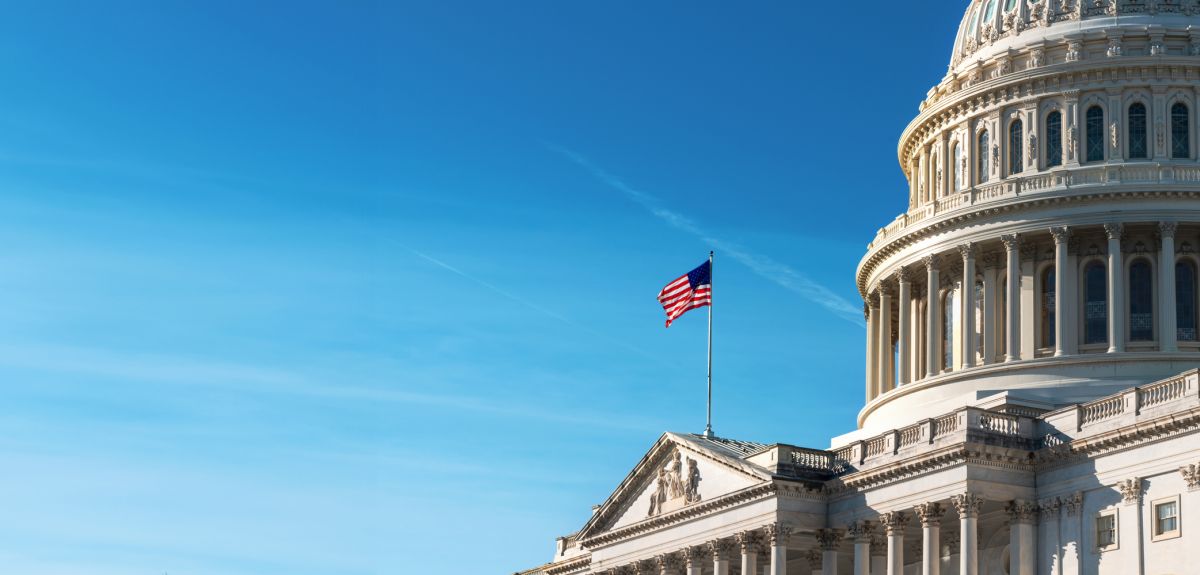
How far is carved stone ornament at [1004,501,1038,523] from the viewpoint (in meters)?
58.1

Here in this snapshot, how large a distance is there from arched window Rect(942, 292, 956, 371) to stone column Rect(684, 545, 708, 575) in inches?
571

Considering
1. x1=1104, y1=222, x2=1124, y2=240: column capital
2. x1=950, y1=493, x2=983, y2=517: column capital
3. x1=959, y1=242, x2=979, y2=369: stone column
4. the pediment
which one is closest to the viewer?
x1=950, y1=493, x2=983, y2=517: column capital

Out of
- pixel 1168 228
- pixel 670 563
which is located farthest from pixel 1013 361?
pixel 670 563

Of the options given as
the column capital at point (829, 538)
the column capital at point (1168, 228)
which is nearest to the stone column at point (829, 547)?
the column capital at point (829, 538)

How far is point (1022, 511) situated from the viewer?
5809cm

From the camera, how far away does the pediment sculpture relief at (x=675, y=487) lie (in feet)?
228

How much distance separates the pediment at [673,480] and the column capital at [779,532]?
1693 millimetres

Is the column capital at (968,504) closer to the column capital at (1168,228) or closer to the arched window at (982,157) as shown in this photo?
the column capital at (1168,228)

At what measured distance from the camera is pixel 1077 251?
72.4m

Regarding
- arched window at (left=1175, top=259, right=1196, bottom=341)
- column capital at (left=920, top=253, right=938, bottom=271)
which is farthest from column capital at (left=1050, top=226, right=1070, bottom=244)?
column capital at (left=920, top=253, right=938, bottom=271)

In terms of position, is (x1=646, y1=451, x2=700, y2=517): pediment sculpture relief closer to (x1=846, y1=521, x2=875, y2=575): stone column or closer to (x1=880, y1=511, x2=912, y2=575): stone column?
(x1=846, y1=521, x2=875, y2=575): stone column

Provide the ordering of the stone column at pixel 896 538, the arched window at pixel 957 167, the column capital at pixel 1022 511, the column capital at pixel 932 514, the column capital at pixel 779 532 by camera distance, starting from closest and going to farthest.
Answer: the column capital at pixel 1022 511 < the column capital at pixel 932 514 < the stone column at pixel 896 538 < the column capital at pixel 779 532 < the arched window at pixel 957 167

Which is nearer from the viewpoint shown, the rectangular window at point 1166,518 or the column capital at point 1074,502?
the rectangular window at point 1166,518

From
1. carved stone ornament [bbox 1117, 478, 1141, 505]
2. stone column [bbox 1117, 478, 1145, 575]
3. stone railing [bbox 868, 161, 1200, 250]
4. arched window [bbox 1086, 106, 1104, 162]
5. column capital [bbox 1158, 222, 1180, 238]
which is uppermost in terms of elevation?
arched window [bbox 1086, 106, 1104, 162]
